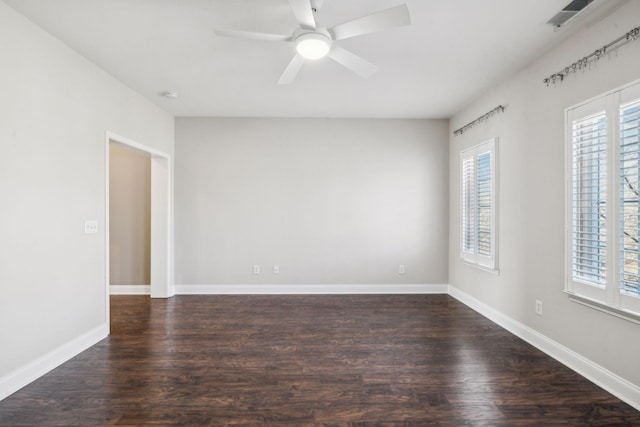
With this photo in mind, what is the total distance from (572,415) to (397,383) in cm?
108

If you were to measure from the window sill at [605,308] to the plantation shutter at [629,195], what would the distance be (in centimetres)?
15

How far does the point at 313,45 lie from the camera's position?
226 centimetres

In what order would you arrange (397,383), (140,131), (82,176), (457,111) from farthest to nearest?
(457,111) → (140,131) → (82,176) → (397,383)

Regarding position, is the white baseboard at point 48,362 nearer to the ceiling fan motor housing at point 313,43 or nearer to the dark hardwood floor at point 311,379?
the dark hardwood floor at point 311,379

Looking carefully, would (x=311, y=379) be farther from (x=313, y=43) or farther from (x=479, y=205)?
(x=479, y=205)

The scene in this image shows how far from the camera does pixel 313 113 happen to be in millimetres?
4695

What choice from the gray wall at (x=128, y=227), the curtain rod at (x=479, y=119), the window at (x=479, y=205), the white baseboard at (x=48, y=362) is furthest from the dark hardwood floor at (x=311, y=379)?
the curtain rod at (x=479, y=119)

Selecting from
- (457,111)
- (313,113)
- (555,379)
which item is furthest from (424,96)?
(555,379)

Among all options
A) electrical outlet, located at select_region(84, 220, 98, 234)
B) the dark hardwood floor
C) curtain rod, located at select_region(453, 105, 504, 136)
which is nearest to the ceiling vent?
curtain rod, located at select_region(453, 105, 504, 136)

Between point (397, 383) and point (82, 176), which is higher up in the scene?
point (82, 176)

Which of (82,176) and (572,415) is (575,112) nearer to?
(572,415)

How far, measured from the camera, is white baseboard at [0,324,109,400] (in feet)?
7.22

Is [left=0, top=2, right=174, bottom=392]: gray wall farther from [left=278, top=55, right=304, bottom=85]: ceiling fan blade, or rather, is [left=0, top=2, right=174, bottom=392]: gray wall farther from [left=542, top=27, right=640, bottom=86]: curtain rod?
[left=542, top=27, right=640, bottom=86]: curtain rod

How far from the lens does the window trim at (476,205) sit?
365 cm
